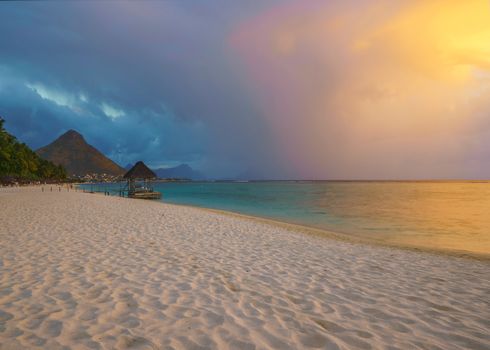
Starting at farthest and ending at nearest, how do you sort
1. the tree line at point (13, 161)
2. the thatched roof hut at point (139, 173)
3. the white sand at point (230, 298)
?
the tree line at point (13, 161) → the thatched roof hut at point (139, 173) → the white sand at point (230, 298)

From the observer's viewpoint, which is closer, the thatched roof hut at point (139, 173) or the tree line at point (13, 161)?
the thatched roof hut at point (139, 173)

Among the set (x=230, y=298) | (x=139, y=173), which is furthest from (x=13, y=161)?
(x=230, y=298)

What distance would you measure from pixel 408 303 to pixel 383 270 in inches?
84.8

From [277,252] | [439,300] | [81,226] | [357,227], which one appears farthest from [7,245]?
[357,227]

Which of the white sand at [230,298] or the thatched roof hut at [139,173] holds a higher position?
the thatched roof hut at [139,173]

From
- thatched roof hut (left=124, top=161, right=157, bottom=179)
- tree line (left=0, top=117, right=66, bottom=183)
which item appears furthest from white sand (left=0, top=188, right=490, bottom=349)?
tree line (left=0, top=117, right=66, bottom=183)

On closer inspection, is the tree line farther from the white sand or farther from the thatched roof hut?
the white sand

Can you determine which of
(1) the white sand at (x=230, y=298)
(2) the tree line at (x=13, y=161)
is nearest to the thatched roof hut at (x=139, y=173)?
(2) the tree line at (x=13, y=161)

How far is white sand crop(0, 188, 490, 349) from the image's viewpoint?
3285mm

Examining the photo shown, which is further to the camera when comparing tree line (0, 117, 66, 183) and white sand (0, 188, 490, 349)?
tree line (0, 117, 66, 183)

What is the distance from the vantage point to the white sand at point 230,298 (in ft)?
10.8

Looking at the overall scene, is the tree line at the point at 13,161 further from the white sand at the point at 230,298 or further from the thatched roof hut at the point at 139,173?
the white sand at the point at 230,298

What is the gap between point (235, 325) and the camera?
3566 mm

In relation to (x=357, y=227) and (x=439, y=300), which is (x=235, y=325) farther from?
(x=357, y=227)
